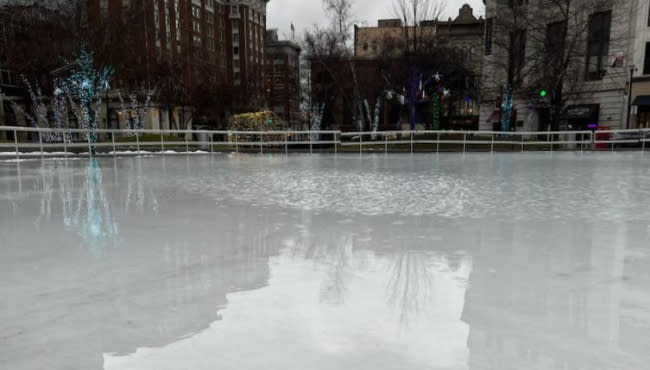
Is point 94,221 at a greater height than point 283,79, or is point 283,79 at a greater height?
point 283,79

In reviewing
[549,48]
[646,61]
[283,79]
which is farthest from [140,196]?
[283,79]

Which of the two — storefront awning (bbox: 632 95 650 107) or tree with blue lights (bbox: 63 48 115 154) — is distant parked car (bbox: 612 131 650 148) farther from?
tree with blue lights (bbox: 63 48 115 154)

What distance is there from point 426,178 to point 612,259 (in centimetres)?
598

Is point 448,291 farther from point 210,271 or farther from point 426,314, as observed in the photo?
point 210,271

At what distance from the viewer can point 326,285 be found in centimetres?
289

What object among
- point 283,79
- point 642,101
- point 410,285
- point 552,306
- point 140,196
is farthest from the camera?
point 283,79

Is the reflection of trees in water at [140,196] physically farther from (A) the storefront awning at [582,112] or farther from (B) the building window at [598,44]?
(B) the building window at [598,44]

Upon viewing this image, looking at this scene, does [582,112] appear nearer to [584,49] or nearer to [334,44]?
[584,49]

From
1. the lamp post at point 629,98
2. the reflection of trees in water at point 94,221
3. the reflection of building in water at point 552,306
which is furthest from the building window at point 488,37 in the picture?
the reflection of building in water at point 552,306

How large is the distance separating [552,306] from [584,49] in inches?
1370

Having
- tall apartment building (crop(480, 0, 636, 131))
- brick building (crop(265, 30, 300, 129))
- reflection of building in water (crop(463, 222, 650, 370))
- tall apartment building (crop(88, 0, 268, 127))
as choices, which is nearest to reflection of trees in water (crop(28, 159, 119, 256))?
reflection of building in water (crop(463, 222, 650, 370))

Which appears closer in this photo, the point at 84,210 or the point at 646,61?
the point at 84,210

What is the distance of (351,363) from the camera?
191 centimetres

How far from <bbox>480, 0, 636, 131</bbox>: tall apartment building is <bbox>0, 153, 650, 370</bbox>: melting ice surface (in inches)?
1077
